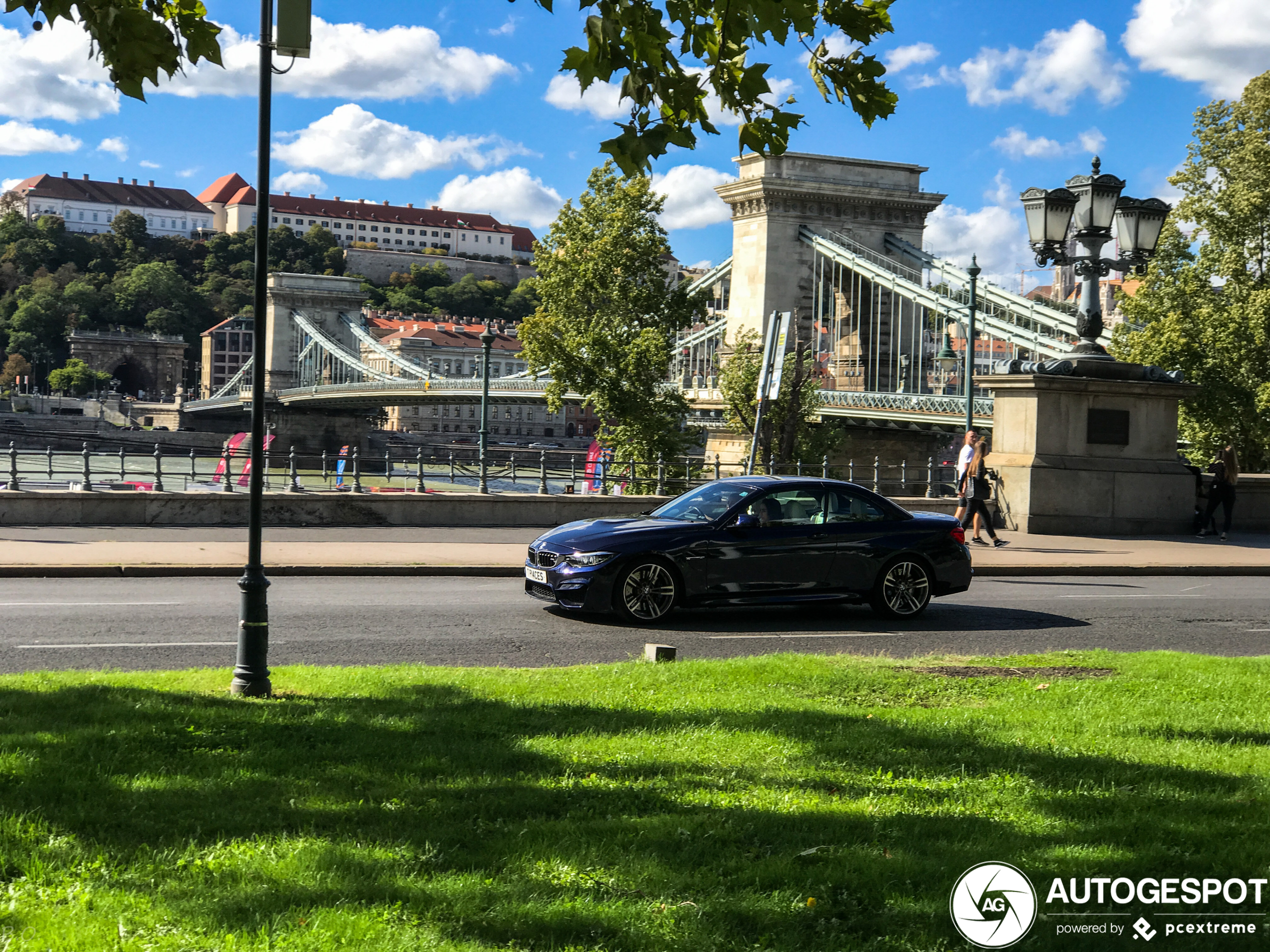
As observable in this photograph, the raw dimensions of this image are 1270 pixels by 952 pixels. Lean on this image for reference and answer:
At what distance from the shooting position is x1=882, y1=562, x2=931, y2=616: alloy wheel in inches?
452

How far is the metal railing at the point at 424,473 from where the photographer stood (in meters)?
22.0

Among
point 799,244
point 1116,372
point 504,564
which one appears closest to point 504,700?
point 504,564

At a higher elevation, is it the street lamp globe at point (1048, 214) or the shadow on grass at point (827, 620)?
the street lamp globe at point (1048, 214)

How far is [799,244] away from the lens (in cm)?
5075

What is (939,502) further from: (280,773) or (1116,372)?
(280,773)

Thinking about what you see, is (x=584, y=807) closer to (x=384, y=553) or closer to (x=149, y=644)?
(x=149, y=644)

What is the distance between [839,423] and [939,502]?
23216 mm

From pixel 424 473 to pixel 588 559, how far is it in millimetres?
14961

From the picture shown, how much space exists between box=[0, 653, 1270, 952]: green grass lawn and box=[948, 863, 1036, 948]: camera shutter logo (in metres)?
0.05

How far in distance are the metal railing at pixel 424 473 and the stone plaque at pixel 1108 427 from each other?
127 inches

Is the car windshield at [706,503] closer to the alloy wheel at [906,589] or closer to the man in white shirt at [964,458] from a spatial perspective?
the alloy wheel at [906,589]

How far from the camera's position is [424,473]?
82.5ft

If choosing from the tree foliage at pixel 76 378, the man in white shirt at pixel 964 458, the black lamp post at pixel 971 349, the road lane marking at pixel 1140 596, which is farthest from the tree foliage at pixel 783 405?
the tree foliage at pixel 76 378

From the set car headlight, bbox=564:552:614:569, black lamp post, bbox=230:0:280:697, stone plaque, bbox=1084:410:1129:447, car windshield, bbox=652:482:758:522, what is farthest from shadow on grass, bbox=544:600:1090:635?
stone plaque, bbox=1084:410:1129:447
